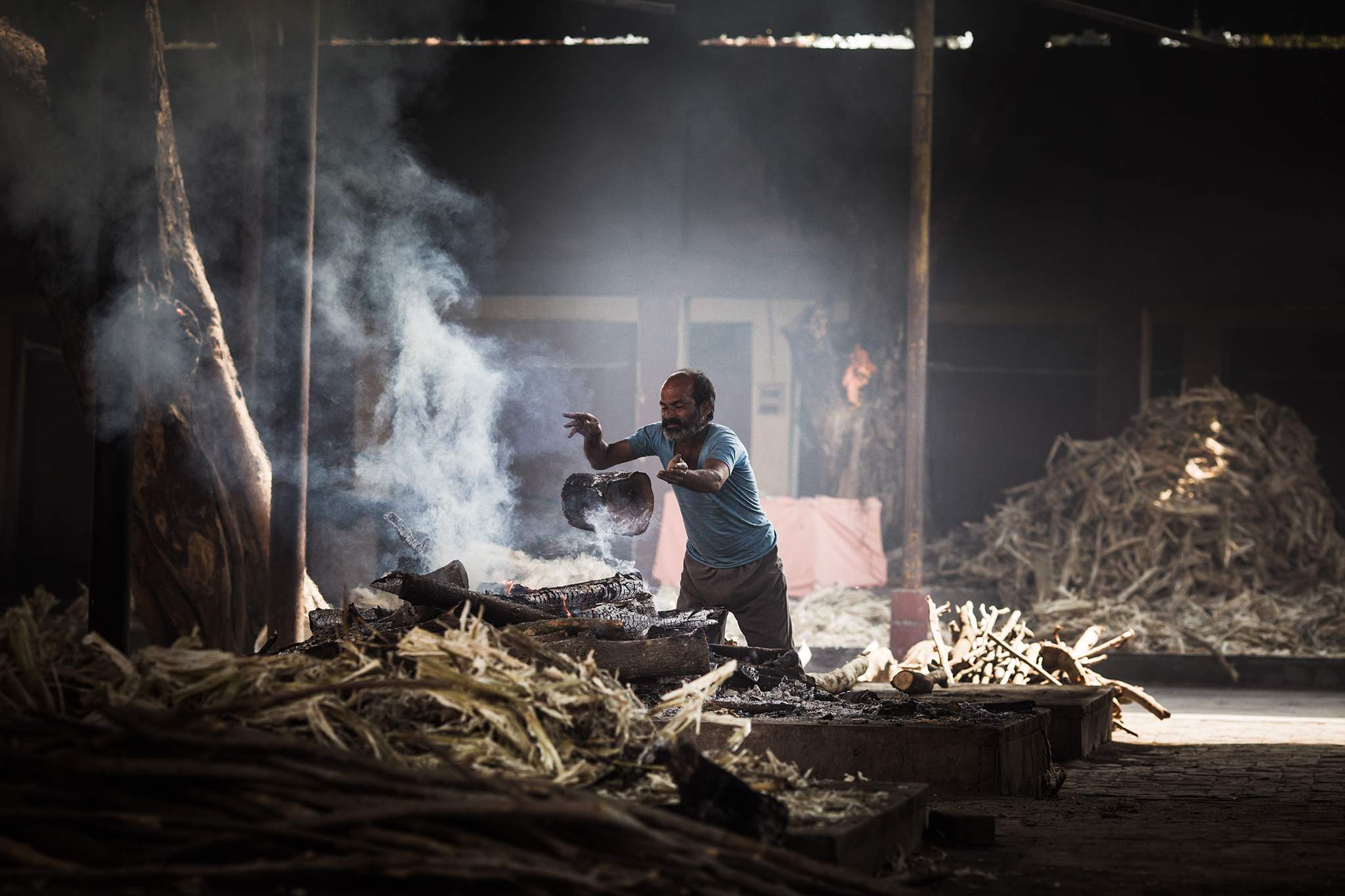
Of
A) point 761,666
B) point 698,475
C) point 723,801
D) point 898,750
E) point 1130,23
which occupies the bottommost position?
point 898,750

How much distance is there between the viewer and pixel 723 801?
3010 millimetres

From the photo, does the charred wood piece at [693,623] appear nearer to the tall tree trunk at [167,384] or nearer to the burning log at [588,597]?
the burning log at [588,597]

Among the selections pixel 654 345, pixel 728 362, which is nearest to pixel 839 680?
pixel 654 345

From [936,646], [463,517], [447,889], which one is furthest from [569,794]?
[463,517]

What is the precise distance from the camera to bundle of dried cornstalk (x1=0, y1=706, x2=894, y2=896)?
2557 millimetres

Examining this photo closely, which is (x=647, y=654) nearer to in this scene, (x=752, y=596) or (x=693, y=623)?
(x=693, y=623)

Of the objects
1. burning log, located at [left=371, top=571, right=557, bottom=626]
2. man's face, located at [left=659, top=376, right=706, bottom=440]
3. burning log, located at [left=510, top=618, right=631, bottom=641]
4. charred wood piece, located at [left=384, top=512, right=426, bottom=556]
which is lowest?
burning log, located at [left=510, top=618, right=631, bottom=641]

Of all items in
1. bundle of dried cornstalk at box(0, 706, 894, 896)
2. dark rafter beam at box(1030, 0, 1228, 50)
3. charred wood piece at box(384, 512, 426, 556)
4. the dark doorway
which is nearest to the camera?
bundle of dried cornstalk at box(0, 706, 894, 896)

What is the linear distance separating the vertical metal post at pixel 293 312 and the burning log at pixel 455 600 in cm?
247

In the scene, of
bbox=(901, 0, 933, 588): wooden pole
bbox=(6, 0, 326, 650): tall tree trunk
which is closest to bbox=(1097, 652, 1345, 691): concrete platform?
bbox=(901, 0, 933, 588): wooden pole

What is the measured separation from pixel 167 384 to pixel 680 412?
3.06 meters

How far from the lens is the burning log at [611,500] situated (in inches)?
277

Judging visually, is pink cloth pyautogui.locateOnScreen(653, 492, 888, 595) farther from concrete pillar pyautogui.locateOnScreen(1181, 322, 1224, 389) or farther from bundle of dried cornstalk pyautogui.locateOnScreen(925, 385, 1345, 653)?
concrete pillar pyautogui.locateOnScreen(1181, 322, 1224, 389)

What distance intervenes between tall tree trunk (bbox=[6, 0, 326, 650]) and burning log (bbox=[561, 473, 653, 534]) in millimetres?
2207
